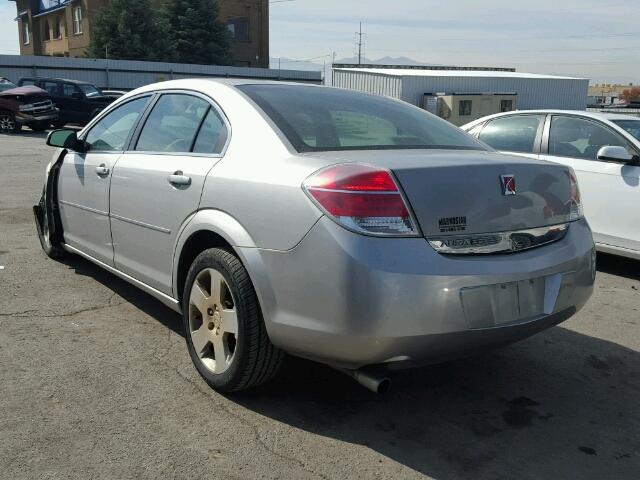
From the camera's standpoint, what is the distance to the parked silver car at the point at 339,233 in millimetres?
2693

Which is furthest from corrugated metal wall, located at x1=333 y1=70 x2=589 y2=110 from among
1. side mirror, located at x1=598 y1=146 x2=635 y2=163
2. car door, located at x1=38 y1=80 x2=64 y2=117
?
side mirror, located at x1=598 y1=146 x2=635 y2=163

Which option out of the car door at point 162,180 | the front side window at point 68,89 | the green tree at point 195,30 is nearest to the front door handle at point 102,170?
the car door at point 162,180

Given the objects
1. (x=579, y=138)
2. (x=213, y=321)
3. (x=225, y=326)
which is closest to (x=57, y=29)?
(x=579, y=138)

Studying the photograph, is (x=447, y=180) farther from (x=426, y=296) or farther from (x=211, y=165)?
(x=211, y=165)

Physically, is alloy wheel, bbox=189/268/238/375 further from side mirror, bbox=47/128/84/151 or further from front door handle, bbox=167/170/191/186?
side mirror, bbox=47/128/84/151

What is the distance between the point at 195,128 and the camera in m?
3.77

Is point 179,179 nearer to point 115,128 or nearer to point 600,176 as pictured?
point 115,128

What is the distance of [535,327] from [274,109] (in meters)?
1.71

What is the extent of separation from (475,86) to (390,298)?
36043mm

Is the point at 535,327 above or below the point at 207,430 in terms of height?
above

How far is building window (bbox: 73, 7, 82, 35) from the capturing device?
1884 inches

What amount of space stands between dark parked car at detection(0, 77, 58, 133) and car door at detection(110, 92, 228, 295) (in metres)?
19.0

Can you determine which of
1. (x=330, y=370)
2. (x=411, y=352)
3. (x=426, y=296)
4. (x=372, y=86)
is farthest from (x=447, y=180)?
(x=372, y=86)

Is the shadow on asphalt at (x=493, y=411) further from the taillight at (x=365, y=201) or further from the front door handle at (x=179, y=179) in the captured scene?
the front door handle at (x=179, y=179)
